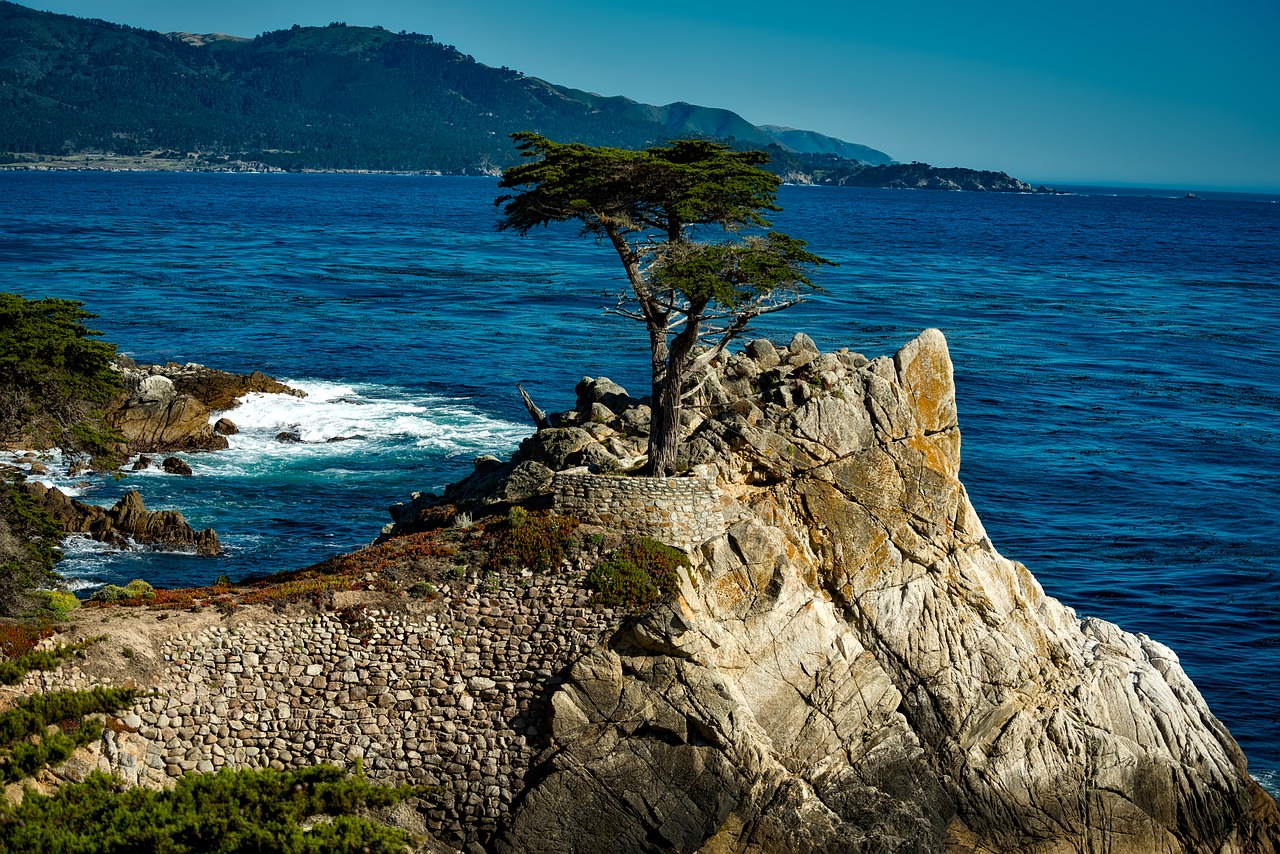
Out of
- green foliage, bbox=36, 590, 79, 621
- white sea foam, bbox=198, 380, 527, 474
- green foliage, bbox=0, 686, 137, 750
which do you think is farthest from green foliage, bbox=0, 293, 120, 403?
white sea foam, bbox=198, 380, 527, 474

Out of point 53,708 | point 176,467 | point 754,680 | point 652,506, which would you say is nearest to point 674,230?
point 652,506

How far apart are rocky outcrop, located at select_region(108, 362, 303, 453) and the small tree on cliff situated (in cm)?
2659

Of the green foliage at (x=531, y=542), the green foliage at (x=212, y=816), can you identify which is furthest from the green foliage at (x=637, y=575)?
the green foliage at (x=212, y=816)

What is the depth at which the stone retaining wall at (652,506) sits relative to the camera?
1006 inches

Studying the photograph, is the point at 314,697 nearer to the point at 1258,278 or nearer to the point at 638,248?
the point at 638,248

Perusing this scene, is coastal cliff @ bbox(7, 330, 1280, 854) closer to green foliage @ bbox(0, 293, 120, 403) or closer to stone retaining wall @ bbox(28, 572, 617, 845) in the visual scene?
stone retaining wall @ bbox(28, 572, 617, 845)

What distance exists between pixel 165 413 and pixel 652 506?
31.6 metres

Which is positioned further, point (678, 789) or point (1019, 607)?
point (1019, 607)

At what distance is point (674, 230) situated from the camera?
28594 mm

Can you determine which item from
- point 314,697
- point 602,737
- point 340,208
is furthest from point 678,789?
point 340,208

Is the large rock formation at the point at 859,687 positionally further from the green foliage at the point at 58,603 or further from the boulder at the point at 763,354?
the green foliage at the point at 58,603

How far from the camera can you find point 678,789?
74.8 ft

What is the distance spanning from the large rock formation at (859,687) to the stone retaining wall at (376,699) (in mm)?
796

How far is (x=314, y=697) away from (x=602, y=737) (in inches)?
215
